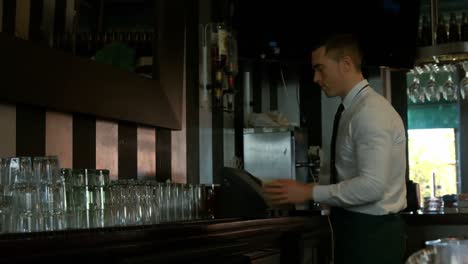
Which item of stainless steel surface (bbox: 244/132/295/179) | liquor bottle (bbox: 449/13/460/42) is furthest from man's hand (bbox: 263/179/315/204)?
liquor bottle (bbox: 449/13/460/42)

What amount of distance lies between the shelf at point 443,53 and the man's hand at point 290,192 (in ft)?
8.68

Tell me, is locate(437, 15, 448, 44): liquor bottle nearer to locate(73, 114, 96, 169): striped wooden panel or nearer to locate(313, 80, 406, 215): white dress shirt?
locate(313, 80, 406, 215): white dress shirt

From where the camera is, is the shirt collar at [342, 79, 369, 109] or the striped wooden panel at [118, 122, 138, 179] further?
the striped wooden panel at [118, 122, 138, 179]

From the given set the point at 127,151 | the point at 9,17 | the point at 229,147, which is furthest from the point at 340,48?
the point at 229,147

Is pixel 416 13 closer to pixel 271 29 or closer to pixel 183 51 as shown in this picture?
pixel 271 29

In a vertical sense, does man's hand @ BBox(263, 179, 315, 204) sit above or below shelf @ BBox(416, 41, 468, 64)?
below

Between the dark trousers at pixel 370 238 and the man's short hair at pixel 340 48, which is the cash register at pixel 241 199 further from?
the man's short hair at pixel 340 48

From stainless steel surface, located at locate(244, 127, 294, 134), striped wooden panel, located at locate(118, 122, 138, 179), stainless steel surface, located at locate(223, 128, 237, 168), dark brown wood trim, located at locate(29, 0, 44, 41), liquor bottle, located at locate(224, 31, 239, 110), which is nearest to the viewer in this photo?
dark brown wood trim, located at locate(29, 0, 44, 41)

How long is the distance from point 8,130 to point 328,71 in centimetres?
123

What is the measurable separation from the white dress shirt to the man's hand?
43 mm

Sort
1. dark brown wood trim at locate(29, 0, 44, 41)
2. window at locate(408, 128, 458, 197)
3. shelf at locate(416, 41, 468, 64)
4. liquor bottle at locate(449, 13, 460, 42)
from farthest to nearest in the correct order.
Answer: window at locate(408, 128, 458, 197) < liquor bottle at locate(449, 13, 460, 42) < shelf at locate(416, 41, 468, 64) < dark brown wood trim at locate(29, 0, 44, 41)

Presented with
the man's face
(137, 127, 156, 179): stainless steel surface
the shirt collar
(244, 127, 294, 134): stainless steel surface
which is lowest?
(137, 127, 156, 179): stainless steel surface

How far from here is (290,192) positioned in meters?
2.71

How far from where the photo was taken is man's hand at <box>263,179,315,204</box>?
8.82ft
